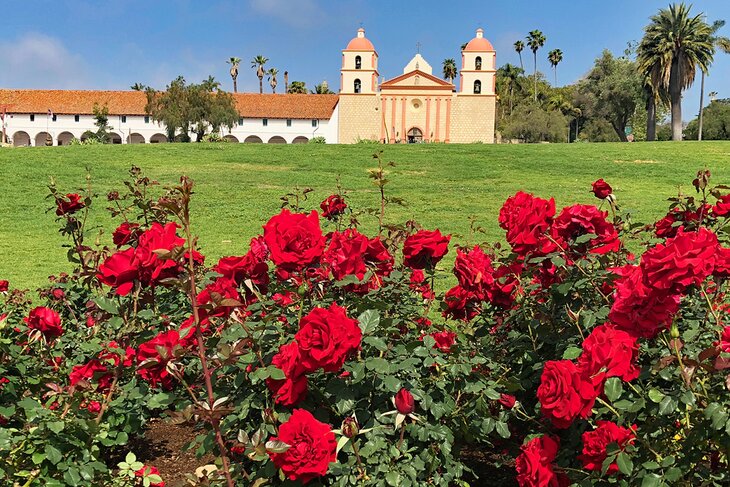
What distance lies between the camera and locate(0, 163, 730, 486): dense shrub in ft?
4.66

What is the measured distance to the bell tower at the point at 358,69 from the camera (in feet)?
166

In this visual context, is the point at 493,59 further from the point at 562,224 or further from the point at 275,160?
the point at 562,224

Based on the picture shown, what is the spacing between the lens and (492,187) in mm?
15703

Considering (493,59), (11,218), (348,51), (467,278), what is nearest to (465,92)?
→ (493,59)

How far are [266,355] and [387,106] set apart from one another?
4986cm

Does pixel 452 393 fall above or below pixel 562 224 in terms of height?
below

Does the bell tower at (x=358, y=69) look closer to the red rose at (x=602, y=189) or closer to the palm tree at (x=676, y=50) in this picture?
the palm tree at (x=676, y=50)

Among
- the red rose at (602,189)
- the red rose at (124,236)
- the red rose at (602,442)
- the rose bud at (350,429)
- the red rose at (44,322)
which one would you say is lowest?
→ the red rose at (602,442)

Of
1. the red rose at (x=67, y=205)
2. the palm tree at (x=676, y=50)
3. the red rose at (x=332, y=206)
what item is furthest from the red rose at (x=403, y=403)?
the palm tree at (x=676, y=50)

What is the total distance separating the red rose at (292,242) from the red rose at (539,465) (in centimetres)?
77

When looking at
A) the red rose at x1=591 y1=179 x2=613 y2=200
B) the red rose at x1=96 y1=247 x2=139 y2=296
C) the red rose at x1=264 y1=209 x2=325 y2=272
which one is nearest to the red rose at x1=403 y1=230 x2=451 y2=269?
the red rose at x1=264 y1=209 x2=325 y2=272

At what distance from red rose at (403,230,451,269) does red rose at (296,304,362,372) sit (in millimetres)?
895

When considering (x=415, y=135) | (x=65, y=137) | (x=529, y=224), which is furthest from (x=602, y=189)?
(x=65, y=137)

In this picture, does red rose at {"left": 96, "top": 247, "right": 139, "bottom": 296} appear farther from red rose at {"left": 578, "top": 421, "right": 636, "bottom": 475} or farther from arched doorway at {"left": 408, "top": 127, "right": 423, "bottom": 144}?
arched doorway at {"left": 408, "top": 127, "right": 423, "bottom": 144}
